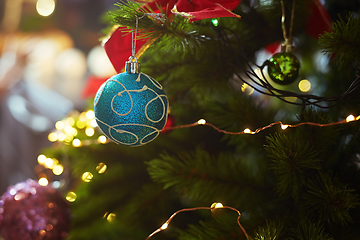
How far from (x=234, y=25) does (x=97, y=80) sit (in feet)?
1.34

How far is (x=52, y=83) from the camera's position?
2.07 m

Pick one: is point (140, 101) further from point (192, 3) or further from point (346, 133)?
point (346, 133)

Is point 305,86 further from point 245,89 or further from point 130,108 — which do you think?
point 130,108

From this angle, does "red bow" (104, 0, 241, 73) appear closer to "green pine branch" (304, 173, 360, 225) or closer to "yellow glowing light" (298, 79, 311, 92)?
"green pine branch" (304, 173, 360, 225)

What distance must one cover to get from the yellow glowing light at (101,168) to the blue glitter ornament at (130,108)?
0.68 ft

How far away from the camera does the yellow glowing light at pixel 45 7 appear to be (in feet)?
6.22

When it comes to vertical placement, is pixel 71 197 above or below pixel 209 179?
below

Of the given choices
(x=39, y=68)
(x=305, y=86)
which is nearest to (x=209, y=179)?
(x=305, y=86)

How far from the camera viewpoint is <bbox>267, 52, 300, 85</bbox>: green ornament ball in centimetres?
39

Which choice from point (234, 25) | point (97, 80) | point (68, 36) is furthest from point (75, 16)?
point (234, 25)

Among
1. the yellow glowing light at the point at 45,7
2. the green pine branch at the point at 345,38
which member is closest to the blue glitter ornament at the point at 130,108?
the green pine branch at the point at 345,38

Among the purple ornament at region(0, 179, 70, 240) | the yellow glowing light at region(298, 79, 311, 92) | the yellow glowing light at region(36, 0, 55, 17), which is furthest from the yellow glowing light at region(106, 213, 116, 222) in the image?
the yellow glowing light at region(36, 0, 55, 17)

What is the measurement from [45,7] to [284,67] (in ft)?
6.67

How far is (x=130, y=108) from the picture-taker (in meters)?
0.32
